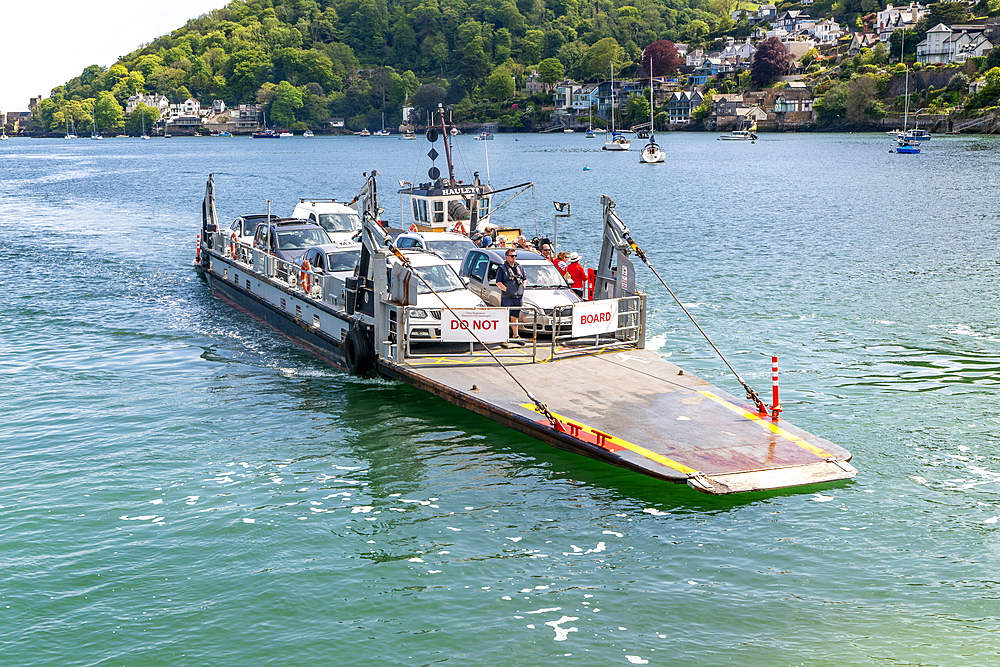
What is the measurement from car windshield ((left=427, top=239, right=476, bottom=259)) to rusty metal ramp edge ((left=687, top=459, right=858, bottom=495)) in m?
12.6

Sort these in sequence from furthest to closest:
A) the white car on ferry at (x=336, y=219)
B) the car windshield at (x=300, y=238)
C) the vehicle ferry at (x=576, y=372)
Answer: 1. the white car on ferry at (x=336, y=219)
2. the car windshield at (x=300, y=238)
3. the vehicle ferry at (x=576, y=372)

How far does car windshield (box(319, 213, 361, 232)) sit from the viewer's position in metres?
30.6

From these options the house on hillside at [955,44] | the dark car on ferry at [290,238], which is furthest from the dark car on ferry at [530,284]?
the house on hillside at [955,44]

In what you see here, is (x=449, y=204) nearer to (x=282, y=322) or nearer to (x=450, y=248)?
(x=450, y=248)

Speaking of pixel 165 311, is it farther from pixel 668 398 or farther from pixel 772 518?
pixel 772 518

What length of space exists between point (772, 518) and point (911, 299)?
59.7 feet

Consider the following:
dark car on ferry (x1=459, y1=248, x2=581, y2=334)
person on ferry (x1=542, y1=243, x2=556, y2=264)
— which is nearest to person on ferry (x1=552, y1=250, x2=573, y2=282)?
person on ferry (x1=542, y1=243, x2=556, y2=264)

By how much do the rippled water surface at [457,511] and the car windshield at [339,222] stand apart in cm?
443

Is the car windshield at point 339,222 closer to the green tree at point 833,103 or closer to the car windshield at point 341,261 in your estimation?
the car windshield at point 341,261

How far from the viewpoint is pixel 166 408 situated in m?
19.4

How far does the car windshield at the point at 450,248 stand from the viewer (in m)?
24.5

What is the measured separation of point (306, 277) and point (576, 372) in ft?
30.9

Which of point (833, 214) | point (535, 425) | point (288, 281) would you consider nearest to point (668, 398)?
point (535, 425)

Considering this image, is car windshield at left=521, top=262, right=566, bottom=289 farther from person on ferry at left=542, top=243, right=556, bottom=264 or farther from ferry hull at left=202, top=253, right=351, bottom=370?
ferry hull at left=202, top=253, right=351, bottom=370
